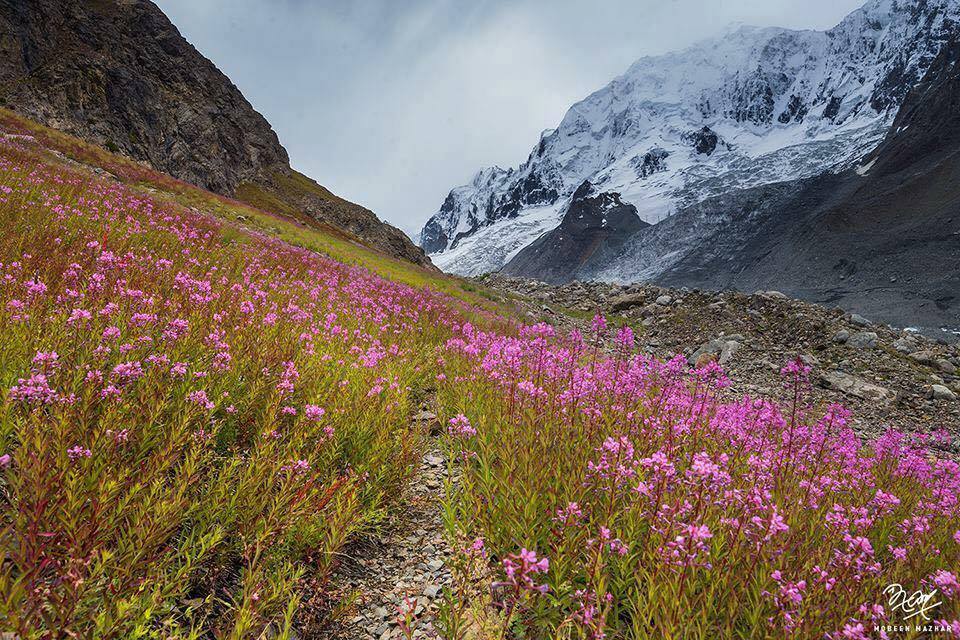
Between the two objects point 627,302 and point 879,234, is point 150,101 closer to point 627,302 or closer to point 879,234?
point 627,302

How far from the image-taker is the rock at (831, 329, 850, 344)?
14922 mm

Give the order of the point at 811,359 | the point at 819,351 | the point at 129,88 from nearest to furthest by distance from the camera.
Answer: the point at 811,359
the point at 819,351
the point at 129,88

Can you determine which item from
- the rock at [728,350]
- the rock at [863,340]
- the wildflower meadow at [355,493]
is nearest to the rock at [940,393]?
the rock at [863,340]

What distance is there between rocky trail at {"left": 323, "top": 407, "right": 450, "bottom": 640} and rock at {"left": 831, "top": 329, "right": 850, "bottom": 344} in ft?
57.5

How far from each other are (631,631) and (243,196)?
63.2 meters

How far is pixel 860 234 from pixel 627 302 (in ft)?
182

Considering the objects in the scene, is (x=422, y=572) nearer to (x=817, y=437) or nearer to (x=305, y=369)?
(x=305, y=369)

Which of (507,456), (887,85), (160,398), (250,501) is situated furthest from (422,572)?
(887,85)

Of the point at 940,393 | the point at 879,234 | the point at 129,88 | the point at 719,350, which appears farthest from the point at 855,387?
the point at 129,88

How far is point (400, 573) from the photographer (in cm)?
283

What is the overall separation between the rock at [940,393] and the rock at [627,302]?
51.4ft

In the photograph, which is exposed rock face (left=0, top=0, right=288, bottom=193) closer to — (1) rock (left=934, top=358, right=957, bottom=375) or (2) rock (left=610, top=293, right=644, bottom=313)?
(2) rock (left=610, top=293, right=644, bottom=313)

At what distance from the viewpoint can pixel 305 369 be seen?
4043 mm

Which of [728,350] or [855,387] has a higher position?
[728,350]
